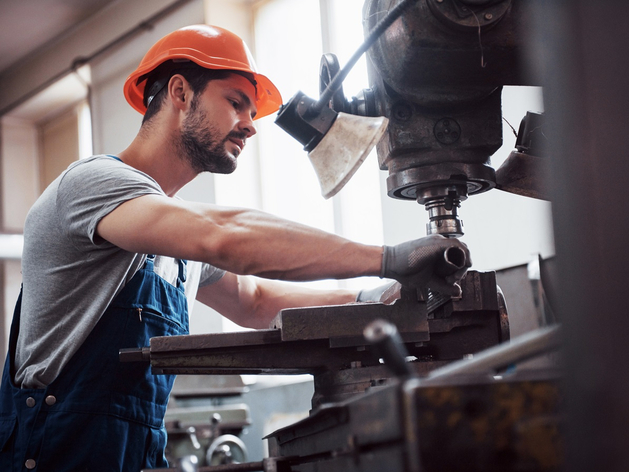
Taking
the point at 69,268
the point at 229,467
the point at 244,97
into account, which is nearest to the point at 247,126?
the point at 244,97

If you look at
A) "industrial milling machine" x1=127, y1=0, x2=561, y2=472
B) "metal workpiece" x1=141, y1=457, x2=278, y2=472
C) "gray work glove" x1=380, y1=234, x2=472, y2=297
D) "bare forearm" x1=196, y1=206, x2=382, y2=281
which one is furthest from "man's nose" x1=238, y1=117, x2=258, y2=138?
"metal workpiece" x1=141, y1=457, x2=278, y2=472

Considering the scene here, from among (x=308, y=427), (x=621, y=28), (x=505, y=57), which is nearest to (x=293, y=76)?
(x=505, y=57)

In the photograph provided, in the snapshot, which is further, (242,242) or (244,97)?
(244,97)

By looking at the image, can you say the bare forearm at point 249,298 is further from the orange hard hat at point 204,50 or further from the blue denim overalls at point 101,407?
the orange hard hat at point 204,50

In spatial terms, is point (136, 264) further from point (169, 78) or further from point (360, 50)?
point (360, 50)

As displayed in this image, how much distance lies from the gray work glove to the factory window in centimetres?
208

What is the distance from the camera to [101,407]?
1.50 m

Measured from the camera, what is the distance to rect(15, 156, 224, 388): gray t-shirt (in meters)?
1.50

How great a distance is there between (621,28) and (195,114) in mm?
1460

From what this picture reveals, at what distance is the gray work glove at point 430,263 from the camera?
1.18m

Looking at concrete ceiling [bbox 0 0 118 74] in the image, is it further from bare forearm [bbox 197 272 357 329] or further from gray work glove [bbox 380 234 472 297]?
gray work glove [bbox 380 234 472 297]

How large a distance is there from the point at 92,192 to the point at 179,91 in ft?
1.74

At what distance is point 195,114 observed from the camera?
6.21ft

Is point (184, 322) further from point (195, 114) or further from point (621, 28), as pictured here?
point (621, 28)
